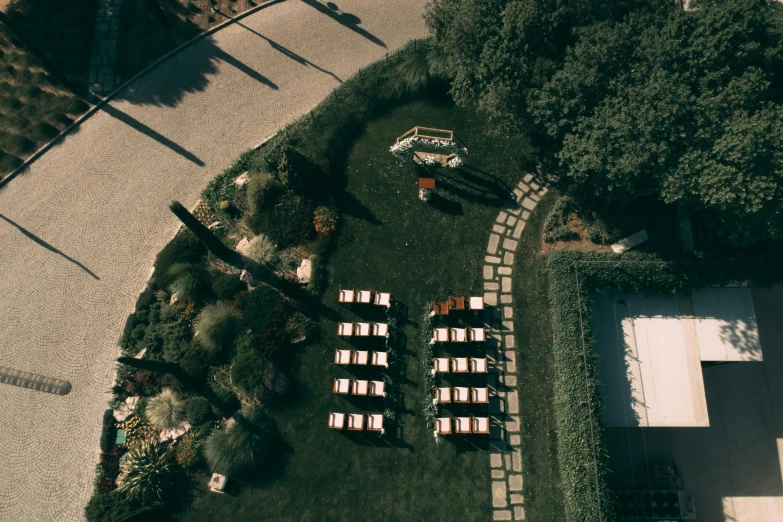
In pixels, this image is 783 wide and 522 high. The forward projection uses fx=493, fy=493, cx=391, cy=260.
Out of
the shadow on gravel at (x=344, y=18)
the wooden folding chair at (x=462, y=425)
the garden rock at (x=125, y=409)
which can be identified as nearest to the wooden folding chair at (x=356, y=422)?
the wooden folding chair at (x=462, y=425)

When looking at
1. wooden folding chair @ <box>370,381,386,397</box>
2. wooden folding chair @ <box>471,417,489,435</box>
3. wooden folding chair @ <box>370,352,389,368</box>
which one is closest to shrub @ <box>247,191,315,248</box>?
wooden folding chair @ <box>370,352,389,368</box>

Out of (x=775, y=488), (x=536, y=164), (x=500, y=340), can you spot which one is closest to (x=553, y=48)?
(x=536, y=164)

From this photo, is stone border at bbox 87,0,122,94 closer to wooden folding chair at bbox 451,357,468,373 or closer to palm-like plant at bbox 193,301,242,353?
palm-like plant at bbox 193,301,242,353

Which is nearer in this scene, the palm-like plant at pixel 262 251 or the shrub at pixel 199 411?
the shrub at pixel 199 411

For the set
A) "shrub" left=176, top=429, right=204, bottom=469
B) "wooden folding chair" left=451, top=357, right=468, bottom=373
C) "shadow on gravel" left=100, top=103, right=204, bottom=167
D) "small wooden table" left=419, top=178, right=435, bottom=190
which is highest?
"shadow on gravel" left=100, top=103, right=204, bottom=167

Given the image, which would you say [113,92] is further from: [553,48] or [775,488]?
[775,488]

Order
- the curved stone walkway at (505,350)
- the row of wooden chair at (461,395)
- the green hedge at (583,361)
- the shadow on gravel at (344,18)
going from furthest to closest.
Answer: the shadow on gravel at (344,18), the row of wooden chair at (461,395), the curved stone walkway at (505,350), the green hedge at (583,361)

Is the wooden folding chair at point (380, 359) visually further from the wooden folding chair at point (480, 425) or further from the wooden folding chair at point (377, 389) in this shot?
the wooden folding chair at point (480, 425)
